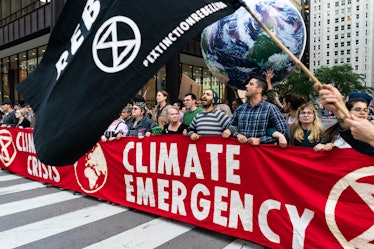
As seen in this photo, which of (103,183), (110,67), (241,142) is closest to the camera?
(110,67)

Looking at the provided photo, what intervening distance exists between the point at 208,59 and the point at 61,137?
366 cm

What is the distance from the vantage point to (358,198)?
3326 millimetres

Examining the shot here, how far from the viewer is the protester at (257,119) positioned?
4.19m

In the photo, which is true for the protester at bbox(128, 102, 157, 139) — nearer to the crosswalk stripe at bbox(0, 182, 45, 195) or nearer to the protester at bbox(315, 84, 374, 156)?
the crosswalk stripe at bbox(0, 182, 45, 195)

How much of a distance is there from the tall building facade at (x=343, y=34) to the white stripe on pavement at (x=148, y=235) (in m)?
131

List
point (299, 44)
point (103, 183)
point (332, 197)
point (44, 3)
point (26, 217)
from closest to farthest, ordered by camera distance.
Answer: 1. point (332, 197)
2. point (299, 44)
3. point (26, 217)
4. point (103, 183)
5. point (44, 3)

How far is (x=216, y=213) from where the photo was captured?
4457 mm

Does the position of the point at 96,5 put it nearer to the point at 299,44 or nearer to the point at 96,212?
the point at 299,44

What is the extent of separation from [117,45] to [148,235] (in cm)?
323

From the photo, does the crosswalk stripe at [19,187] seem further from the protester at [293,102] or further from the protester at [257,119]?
the protester at [293,102]

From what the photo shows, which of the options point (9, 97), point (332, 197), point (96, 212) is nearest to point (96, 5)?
point (332, 197)

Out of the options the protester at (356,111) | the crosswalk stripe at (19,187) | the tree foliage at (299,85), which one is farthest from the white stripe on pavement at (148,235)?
the tree foliage at (299,85)

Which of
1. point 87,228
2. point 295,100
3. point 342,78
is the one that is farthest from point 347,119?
point 342,78

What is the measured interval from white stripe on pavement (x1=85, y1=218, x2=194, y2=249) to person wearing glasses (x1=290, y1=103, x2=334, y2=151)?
76.4 inches
